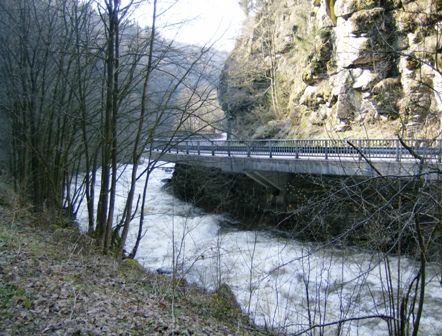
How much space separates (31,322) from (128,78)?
6505 mm

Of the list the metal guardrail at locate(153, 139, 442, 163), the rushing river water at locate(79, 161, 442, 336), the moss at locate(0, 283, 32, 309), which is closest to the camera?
the moss at locate(0, 283, 32, 309)

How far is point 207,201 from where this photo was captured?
2541cm

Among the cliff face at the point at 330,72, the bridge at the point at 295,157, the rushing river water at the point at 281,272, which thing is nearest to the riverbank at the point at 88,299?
the rushing river water at the point at 281,272

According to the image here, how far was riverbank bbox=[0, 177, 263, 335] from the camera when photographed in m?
4.51

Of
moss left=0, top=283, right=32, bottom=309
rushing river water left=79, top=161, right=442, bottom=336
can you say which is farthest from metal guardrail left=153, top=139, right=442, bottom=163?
moss left=0, top=283, right=32, bottom=309

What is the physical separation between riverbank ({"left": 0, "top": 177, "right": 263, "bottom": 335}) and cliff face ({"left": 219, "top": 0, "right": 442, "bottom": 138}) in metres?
6.57

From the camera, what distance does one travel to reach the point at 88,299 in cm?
530

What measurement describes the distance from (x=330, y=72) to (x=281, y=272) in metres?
17.5

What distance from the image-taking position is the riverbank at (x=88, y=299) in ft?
14.8

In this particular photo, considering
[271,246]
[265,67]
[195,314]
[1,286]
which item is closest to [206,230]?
[271,246]

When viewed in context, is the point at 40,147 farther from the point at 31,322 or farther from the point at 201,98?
the point at 31,322

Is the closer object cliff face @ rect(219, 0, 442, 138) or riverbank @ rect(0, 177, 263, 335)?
riverbank @ rect(0, 177, 263, 335)

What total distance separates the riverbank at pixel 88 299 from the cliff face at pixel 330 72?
6.57 metres

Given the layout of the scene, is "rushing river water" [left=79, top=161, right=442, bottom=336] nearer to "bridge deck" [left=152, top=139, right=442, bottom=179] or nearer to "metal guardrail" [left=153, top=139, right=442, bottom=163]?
"bridge deck" [left=152, top=139, right=442, bottom=179]
